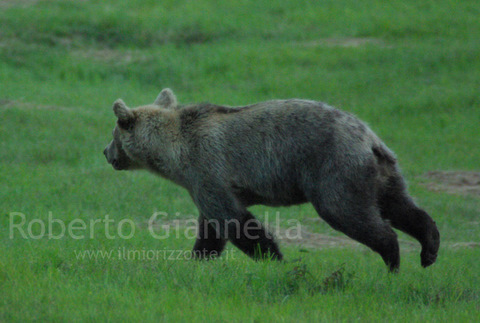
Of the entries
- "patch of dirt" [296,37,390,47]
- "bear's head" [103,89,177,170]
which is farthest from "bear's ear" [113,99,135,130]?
"patch of dirt" [296,37,390,47]

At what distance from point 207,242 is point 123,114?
4.87ft

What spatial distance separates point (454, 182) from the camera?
13430mm

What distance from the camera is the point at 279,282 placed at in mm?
6520

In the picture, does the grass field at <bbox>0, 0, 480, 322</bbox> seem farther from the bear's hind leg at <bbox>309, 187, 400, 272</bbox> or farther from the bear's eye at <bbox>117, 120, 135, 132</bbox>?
the bear's eye at <bbox>117, 120, 135, 132</bbox>

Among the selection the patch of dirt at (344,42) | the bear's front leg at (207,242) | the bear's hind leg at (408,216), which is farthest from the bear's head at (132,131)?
the patch of dirt at (344,42)

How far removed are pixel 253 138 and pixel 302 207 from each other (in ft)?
14.5

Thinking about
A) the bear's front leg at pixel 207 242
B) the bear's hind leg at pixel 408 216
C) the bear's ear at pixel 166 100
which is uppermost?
the bear's ear at pixel 166 100

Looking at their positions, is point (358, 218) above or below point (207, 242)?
above

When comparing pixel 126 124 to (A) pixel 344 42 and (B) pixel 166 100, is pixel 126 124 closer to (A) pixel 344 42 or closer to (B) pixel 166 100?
(B) pixel 166 100

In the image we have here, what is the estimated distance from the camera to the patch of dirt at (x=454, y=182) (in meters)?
12.9

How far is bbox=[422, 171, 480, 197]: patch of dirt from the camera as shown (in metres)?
12.9

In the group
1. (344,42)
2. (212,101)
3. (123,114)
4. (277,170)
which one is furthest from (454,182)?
(344,42)

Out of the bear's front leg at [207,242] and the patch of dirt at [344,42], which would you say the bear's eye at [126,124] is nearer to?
the bear's front leg at [207,242]

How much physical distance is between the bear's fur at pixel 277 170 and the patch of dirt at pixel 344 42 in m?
14.3
